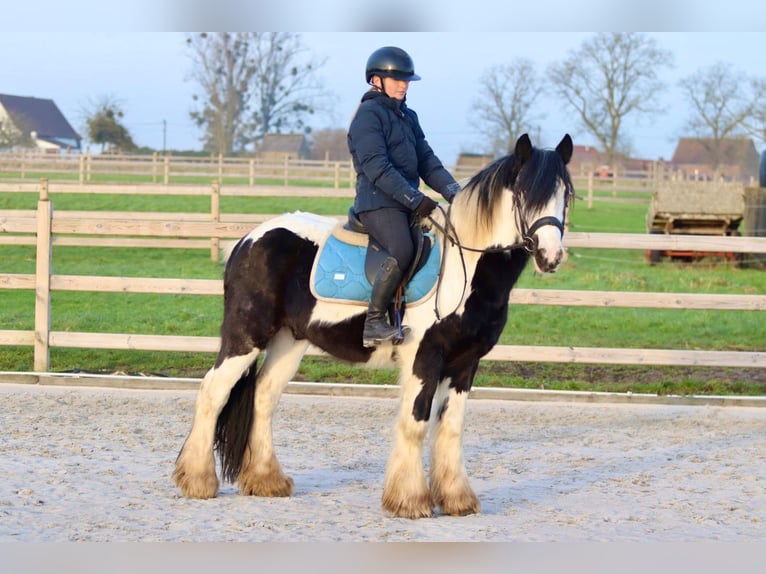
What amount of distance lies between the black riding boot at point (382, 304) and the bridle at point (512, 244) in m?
0.24

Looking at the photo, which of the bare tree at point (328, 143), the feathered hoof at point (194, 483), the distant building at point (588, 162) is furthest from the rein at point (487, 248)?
the bare tree at point (328, 143)

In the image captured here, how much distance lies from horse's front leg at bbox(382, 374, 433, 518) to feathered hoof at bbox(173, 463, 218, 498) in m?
0.99

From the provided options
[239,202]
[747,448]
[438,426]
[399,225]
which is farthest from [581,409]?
[239,202]

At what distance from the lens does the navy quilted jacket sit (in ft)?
15.4

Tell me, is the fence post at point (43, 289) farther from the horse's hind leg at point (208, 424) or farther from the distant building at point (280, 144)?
the distant building at point (280, 144)

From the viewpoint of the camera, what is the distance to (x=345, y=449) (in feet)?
20.5

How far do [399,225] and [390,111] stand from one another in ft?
1.96

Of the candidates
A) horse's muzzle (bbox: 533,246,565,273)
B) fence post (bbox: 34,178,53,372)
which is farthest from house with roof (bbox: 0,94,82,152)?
horse's muzzle (bbox: 533,246,565,273)

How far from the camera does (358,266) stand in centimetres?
498

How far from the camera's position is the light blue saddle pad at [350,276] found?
15.9 feet

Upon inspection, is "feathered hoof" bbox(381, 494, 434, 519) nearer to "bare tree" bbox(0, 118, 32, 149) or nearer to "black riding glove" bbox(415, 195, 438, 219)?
"black riding glove" bbox(415, 195, 438, 219)

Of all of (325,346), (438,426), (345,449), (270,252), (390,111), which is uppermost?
(390,111)

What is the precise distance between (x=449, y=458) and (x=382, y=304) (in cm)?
89

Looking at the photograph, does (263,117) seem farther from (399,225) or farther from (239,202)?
(399,225)
